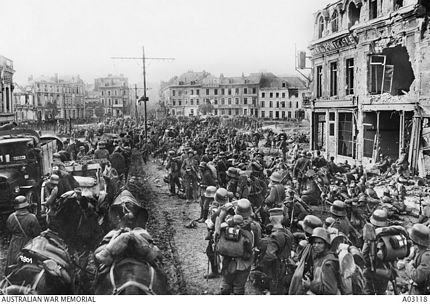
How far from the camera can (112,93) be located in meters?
37.1

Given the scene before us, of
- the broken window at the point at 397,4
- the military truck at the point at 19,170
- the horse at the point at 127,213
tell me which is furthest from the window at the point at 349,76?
the horse at the point at 127,213

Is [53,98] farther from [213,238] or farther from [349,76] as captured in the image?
[213,238]

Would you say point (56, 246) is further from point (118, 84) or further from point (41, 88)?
point (118, 84)

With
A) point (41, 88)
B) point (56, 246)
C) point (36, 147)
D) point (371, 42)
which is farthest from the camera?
point (41, 88)

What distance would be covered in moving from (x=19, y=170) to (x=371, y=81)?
44.2 feet

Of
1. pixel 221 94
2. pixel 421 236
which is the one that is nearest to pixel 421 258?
pixel 421 236

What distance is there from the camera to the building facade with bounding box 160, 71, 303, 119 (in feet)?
89.2

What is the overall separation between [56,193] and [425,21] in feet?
40.4

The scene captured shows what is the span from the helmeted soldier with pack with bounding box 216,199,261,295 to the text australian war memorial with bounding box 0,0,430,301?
0.02 metres

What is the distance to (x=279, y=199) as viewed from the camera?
8.48 meters

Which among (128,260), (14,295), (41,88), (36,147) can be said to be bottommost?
(14,295)

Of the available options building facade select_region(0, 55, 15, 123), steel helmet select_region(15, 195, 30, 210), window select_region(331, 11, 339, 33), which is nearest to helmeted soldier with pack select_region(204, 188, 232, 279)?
steel helmet select_region(15, 195, 30, 210)

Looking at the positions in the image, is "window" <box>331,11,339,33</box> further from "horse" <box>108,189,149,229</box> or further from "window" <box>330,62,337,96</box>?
"horse" <box>108,189,149,229</box>

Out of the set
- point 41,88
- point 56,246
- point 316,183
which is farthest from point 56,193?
point 41,88
